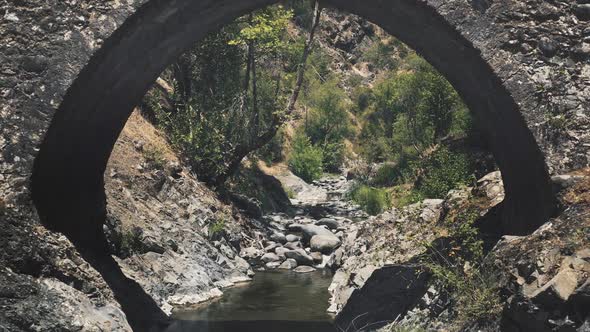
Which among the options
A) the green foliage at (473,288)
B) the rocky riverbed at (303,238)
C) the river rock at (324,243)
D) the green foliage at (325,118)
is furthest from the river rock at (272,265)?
the green foliage at (325,118)

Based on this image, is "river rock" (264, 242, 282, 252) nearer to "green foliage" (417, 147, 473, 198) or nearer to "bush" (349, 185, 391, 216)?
"green foliage" (417, 147, 473, 198)

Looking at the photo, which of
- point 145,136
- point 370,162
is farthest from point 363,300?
point 370,162

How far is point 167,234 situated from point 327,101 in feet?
166

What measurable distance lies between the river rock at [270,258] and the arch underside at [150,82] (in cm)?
1028

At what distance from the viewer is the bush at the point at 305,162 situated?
54156 millimetres

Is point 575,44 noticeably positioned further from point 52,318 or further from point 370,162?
point 370,162

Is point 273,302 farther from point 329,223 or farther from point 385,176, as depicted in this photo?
point 385,176

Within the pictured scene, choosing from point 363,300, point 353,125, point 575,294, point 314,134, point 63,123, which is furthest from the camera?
point 353,125

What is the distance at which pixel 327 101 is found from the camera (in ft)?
224

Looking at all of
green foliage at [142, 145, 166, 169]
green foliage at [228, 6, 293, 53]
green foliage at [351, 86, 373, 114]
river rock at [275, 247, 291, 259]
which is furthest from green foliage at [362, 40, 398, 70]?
green foliage at [142, 145, 166, 169]

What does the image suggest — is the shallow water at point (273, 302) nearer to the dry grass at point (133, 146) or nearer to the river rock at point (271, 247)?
the river rock at point (271, 247)

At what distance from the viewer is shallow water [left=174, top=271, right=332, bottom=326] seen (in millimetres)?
15023

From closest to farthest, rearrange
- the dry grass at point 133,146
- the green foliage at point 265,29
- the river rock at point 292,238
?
the dry grass at point 133,146
the river rock at point 292,238
the green foliage at point 265,29

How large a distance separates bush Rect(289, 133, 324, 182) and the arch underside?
41.2 metres
